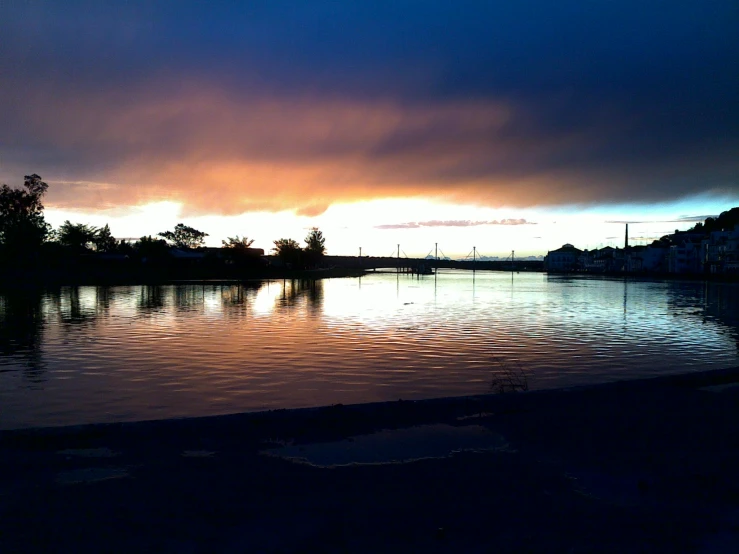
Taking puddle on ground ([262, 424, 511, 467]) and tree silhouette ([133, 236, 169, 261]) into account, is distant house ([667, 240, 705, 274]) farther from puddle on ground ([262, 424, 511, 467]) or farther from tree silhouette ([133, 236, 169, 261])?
puddle on ground ([262, 424, 511, 467])

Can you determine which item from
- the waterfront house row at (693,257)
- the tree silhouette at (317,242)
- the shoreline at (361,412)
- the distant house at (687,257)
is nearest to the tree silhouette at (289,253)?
the tree silhouette at (317,242)

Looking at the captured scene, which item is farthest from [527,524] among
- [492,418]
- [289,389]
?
[289,389]

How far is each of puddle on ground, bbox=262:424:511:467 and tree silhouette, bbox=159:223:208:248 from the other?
144564 mm

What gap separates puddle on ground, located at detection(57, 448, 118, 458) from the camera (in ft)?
22.2

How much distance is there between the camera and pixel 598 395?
9875mm

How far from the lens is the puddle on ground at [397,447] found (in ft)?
22.6

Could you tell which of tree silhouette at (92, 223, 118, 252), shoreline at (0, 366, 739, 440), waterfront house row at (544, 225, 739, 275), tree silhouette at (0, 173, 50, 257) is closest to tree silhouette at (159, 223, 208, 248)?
tree silhouette at (92, 223, 118, 252)

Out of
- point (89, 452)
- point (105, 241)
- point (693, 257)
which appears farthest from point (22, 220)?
point (693, 257)

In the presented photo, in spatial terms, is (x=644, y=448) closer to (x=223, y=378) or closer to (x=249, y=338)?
(x=223, y=378)

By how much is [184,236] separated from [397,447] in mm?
149748

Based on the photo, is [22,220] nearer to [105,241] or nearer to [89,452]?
[105,241]

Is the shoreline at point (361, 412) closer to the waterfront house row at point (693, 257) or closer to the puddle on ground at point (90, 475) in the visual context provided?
the puddle on ground at point (90, 475)

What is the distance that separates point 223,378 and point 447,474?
8428 mm

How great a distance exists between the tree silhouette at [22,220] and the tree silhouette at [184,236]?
60.0 m
